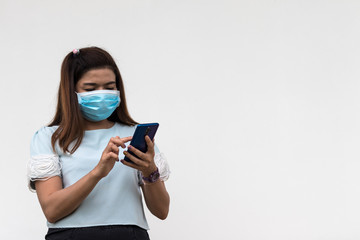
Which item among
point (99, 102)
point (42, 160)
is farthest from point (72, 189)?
point (99, 102)

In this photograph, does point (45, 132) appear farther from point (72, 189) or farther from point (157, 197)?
point (157, 197)

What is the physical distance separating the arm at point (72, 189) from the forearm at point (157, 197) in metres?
0.17

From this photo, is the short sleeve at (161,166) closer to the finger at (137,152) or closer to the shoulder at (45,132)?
the finger at (137,152)

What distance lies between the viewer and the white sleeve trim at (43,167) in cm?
155

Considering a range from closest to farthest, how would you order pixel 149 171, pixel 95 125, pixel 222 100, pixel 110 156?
pixel 110 156 → pixel 149 171 → pixel 95 125 → pixel 222 100

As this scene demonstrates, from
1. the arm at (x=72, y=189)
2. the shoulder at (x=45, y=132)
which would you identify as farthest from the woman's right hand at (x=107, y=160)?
the shoulder at (x=45, y=132)

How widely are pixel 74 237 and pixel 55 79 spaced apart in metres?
1.51

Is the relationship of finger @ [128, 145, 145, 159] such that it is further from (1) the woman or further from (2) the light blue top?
(2) the light blue top

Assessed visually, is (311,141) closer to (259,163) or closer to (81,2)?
(259,163)

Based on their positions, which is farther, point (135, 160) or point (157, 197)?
point (157, 197)

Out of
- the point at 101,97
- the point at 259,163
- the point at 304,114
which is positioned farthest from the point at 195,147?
the point at 101,97

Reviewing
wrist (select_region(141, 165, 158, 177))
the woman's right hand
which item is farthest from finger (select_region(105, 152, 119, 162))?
wrist (select_region(141, 165, 158, 177))

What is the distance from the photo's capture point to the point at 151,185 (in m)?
1.62

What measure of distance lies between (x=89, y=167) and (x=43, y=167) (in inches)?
4.8
